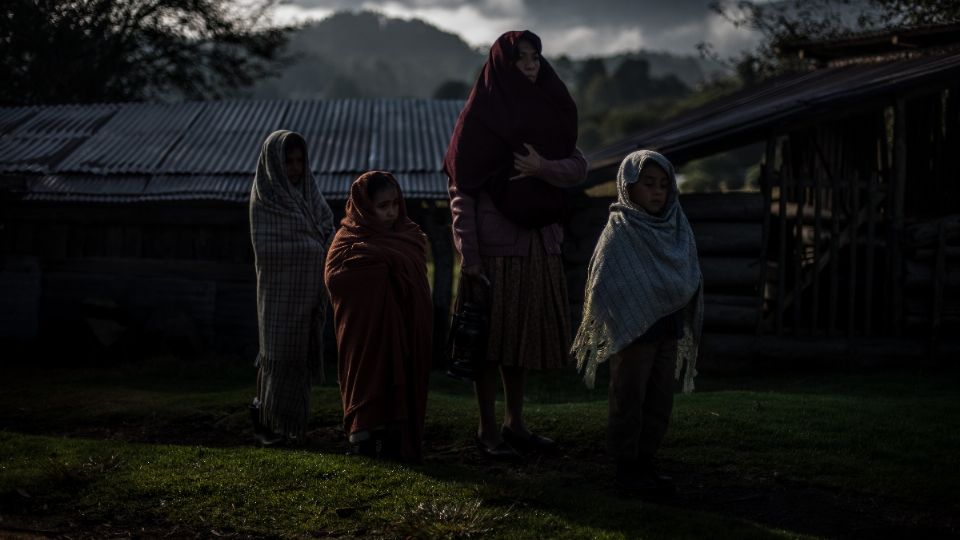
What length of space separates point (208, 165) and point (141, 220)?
3.49 ft

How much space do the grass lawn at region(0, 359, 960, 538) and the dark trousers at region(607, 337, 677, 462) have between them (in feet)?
1.00

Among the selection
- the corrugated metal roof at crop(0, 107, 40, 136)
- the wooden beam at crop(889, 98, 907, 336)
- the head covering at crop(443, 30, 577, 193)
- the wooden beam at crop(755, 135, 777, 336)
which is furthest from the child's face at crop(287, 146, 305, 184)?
the corrugated metal roof at crop(0, 107, 40, 136)

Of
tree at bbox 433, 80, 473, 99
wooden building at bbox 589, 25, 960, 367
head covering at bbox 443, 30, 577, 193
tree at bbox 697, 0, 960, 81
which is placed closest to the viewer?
head covering at bbox 443, 30, 577, 193

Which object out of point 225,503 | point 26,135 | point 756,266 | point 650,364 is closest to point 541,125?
point 650,364

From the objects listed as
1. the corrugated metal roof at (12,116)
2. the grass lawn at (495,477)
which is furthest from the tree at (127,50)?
the grass lawn at (495,477)

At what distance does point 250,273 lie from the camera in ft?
37.7

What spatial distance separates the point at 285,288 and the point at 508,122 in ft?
5.95

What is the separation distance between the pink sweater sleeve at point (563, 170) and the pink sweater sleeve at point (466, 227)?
0.46 m

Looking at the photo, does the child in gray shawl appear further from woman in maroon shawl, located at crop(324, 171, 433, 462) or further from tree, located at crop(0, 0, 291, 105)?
tree, located at crop(0, 0, 291, 105)

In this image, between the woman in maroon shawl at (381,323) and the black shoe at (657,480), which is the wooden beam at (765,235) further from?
the woman in maroon shawl at (381,323)

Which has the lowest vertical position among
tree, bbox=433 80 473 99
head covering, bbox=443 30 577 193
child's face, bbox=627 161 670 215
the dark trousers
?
the dark trousers

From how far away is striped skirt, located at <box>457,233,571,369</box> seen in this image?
5.51 m

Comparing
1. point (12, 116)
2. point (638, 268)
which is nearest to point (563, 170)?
point (638, 268)

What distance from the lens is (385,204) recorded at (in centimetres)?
544
